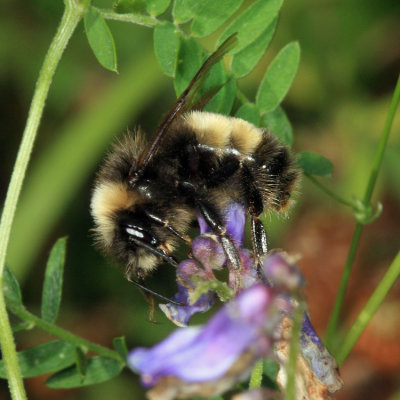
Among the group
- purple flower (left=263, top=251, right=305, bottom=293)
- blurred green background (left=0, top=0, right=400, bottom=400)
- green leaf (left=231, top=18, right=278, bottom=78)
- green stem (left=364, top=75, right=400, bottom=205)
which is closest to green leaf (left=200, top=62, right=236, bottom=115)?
green leaf (left=231, top=18, right=278, bottom=78)

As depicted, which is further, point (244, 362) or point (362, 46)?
point (362, 46)

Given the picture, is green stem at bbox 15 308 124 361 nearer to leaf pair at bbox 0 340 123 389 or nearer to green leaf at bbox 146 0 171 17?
leaf pair at bbox 0 340 123 389

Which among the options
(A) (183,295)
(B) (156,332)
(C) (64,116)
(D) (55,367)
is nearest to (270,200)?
(A) (183,295)

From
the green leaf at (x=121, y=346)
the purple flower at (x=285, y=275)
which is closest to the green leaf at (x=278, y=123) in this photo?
the green leaf at (x=121, y=346)

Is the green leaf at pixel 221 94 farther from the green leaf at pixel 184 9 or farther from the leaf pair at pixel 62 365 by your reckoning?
the leaf pair at pixel 62 365

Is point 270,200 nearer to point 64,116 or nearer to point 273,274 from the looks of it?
point 273,274

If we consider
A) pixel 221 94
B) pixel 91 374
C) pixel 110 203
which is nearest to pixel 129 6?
pixel 221 94
